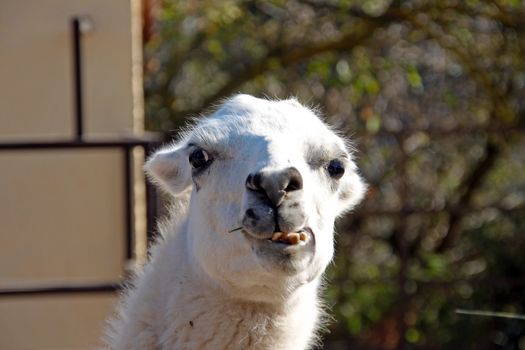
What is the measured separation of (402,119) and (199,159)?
730 cm

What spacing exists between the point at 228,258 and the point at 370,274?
7.04m

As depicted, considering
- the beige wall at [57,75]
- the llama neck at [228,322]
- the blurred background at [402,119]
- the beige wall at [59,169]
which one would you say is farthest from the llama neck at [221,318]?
the blurred background at [402,119]

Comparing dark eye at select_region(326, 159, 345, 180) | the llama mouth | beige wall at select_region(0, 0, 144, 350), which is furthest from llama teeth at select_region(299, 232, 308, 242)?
beige wall at select_region(0, 0, 144, 350)

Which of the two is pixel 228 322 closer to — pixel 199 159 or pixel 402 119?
pixel 199 159

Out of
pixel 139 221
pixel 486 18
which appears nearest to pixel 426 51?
pixel 486 18

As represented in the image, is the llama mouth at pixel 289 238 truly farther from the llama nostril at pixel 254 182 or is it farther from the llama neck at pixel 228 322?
the llama neck at pixel 228 322

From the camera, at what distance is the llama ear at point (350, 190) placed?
476 centimetres

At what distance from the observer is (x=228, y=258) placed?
4305 mm

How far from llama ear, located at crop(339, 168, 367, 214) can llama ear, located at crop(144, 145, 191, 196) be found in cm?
53

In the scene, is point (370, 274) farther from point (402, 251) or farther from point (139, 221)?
point (139, 221)

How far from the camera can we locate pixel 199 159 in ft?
14.8

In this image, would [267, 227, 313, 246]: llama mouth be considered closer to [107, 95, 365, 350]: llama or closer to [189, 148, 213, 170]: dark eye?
[107, 95, 365, 350]: llama

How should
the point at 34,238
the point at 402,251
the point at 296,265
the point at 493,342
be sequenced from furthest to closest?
the point at 402,251 < the point at 493,342 < the point at 34,238 < the point at 296,265

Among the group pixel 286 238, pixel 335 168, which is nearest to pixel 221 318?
pixel 286 238
